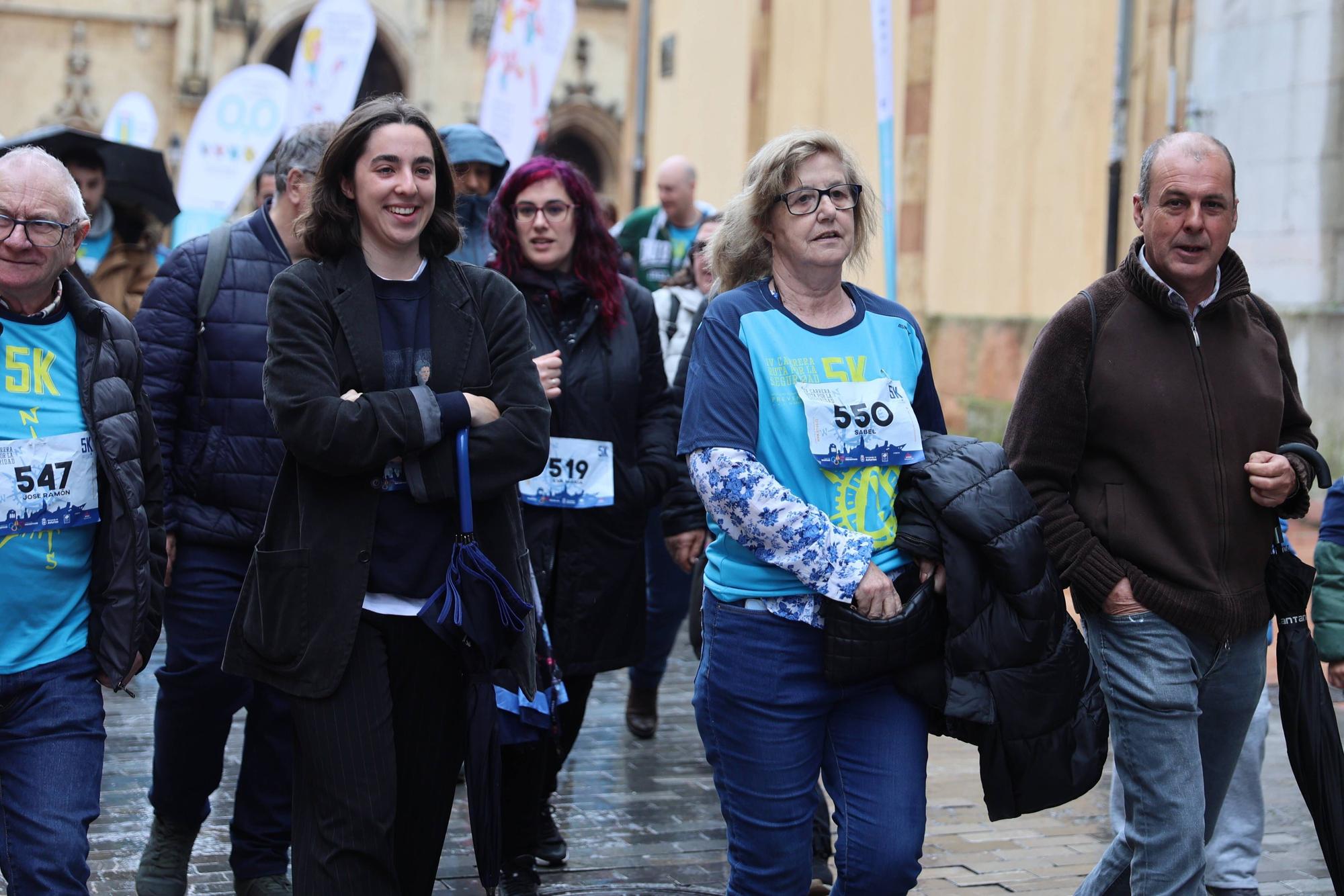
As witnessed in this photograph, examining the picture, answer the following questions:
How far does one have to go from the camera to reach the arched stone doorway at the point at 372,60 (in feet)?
149

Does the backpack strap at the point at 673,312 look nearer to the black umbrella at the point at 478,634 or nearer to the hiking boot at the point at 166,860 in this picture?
the hiking boot at the point at 166,860

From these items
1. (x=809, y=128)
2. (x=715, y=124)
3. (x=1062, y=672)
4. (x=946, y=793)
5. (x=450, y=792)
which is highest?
(x=715, y=124)

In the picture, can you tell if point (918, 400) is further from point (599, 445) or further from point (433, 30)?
point (433, 30)

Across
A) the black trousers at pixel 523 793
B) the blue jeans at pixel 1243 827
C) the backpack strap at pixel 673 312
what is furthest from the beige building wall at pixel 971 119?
the black trousers at pixel 523 793

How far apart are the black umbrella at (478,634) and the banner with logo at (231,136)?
11.2 metres

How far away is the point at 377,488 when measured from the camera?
3748 mm

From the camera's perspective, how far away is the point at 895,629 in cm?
357

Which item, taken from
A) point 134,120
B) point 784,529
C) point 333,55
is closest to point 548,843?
point 784,529

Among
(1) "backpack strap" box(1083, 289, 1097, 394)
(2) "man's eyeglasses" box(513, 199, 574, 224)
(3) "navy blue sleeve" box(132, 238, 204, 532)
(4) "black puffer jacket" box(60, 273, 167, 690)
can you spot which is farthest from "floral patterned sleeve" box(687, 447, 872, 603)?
(2) "man's eyeglasses" box(513, 199, 574, 224)

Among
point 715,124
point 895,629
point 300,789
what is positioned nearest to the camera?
point 895,629

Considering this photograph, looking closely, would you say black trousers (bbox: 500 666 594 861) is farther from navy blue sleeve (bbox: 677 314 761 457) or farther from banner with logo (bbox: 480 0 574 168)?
banner with logo (bbox: 480 0 574 168)

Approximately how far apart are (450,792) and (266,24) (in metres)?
43.4

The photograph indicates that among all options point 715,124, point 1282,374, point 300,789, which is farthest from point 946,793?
point 715,124

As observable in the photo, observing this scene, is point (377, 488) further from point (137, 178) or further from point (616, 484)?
point (137, 178)
